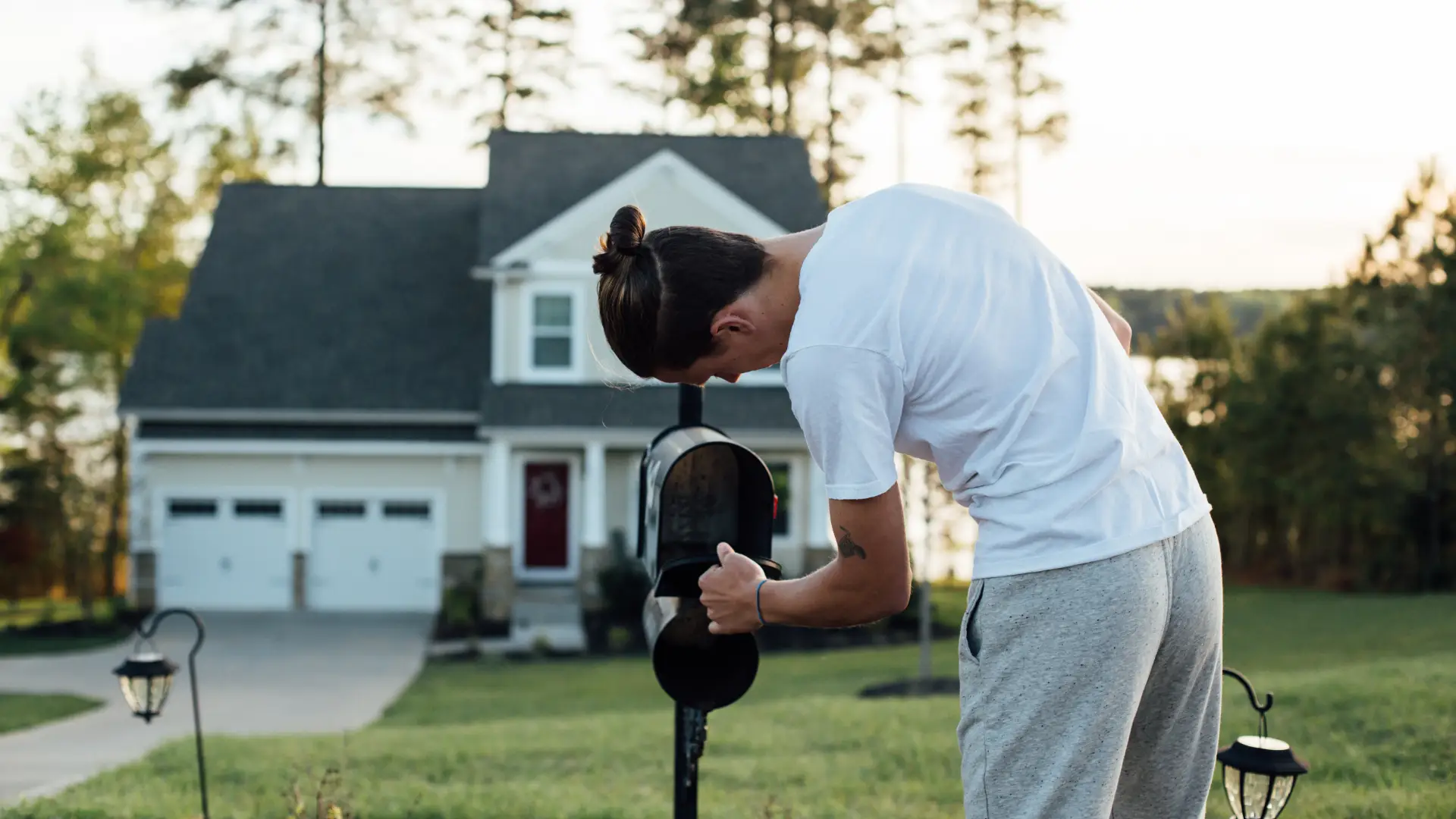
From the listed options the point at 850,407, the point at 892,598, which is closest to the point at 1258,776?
the point at 892,598

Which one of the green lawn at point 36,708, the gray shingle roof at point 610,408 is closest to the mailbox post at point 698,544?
the green lawn at point 36,708

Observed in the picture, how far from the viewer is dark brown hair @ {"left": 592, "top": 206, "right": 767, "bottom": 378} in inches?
89.7

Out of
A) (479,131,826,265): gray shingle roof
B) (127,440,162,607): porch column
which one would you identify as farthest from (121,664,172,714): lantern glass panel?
(127,440,162,607): porch column

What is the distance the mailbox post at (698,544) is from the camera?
2.77 meters

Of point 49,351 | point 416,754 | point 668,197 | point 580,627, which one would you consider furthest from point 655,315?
point 49,351

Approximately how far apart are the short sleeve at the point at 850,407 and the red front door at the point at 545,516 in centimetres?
1833

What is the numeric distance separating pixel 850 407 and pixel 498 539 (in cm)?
1716

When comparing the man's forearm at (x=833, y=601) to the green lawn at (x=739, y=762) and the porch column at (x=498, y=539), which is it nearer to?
the green lawn at (x=739, y=762)

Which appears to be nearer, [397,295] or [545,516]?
[545,516]

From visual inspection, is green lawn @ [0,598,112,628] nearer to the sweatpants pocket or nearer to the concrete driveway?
the concrete driveway

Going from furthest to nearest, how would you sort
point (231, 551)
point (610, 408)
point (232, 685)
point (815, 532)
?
point (231, 551), point (815, 532), point (610, 408), point (232, 685)

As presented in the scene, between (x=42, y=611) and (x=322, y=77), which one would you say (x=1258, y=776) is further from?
(x=322, y=77)

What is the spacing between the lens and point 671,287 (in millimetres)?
2281

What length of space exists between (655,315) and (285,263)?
67.2ft
